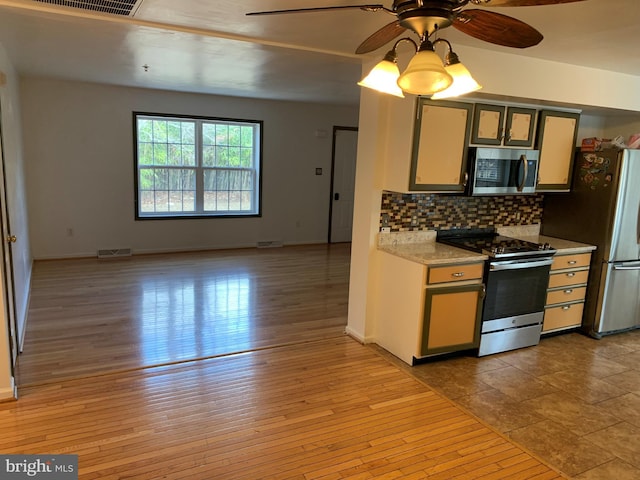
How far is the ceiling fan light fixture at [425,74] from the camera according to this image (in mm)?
1646

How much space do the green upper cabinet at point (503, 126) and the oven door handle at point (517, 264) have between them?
0.95 meters

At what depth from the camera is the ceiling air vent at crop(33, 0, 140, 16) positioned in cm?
259

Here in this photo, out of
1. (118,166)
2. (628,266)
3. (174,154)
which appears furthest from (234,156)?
(628,266)

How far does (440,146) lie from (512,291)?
132 cm

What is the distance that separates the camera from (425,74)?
5.46 ft

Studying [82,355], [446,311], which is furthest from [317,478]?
[82,355]

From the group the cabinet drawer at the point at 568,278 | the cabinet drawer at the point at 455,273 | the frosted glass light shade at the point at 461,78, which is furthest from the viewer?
the cabinet drawer at the point at 568,278

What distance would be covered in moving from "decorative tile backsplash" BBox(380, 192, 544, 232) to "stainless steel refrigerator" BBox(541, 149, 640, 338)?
0.36 meters

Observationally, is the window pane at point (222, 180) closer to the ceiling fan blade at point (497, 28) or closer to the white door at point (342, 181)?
the white door at point (342, 181)

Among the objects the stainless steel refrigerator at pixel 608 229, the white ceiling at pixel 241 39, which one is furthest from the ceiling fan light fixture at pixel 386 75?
the stainless steel refrigerator at pixel 608 229

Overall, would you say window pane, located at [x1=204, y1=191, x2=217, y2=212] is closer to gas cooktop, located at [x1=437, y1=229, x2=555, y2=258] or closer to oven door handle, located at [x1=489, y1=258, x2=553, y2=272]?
gas cooktop, located at [x1=437, y1=229, x2=555, y2=258]

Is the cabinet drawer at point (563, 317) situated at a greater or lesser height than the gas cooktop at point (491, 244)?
lesser

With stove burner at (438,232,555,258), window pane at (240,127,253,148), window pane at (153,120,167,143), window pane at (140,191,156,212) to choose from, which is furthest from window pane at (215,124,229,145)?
stove burner at (438,232,555,258)

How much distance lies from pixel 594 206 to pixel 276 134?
4884mm
